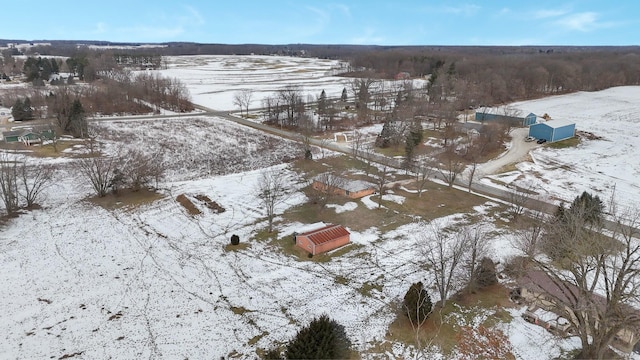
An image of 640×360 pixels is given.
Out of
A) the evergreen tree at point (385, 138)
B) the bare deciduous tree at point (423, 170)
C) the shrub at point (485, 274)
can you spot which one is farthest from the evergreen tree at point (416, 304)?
the evergreen tree at point (385, 138)

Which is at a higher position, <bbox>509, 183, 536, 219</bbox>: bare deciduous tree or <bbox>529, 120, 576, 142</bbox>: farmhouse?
<bbox>529, 120, 576, 142</bbox>: farmhouse

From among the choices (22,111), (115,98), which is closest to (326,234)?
(22,111)

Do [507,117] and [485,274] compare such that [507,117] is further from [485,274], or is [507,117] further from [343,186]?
[485,274]

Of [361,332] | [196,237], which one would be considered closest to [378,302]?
[361,332]

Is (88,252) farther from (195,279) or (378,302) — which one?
(378,302)

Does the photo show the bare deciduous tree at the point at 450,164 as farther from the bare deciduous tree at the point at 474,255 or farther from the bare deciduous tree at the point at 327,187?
the bare deciduous tree at the point at 474,255

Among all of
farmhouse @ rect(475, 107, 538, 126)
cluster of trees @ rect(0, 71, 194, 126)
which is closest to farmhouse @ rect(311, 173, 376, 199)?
farmhouse @ rect(475, 107, 538, 126)

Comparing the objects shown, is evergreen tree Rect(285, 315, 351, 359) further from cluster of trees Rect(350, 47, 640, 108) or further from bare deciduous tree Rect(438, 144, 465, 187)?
cluster of trees Rect(350, 47, 640, 108)
